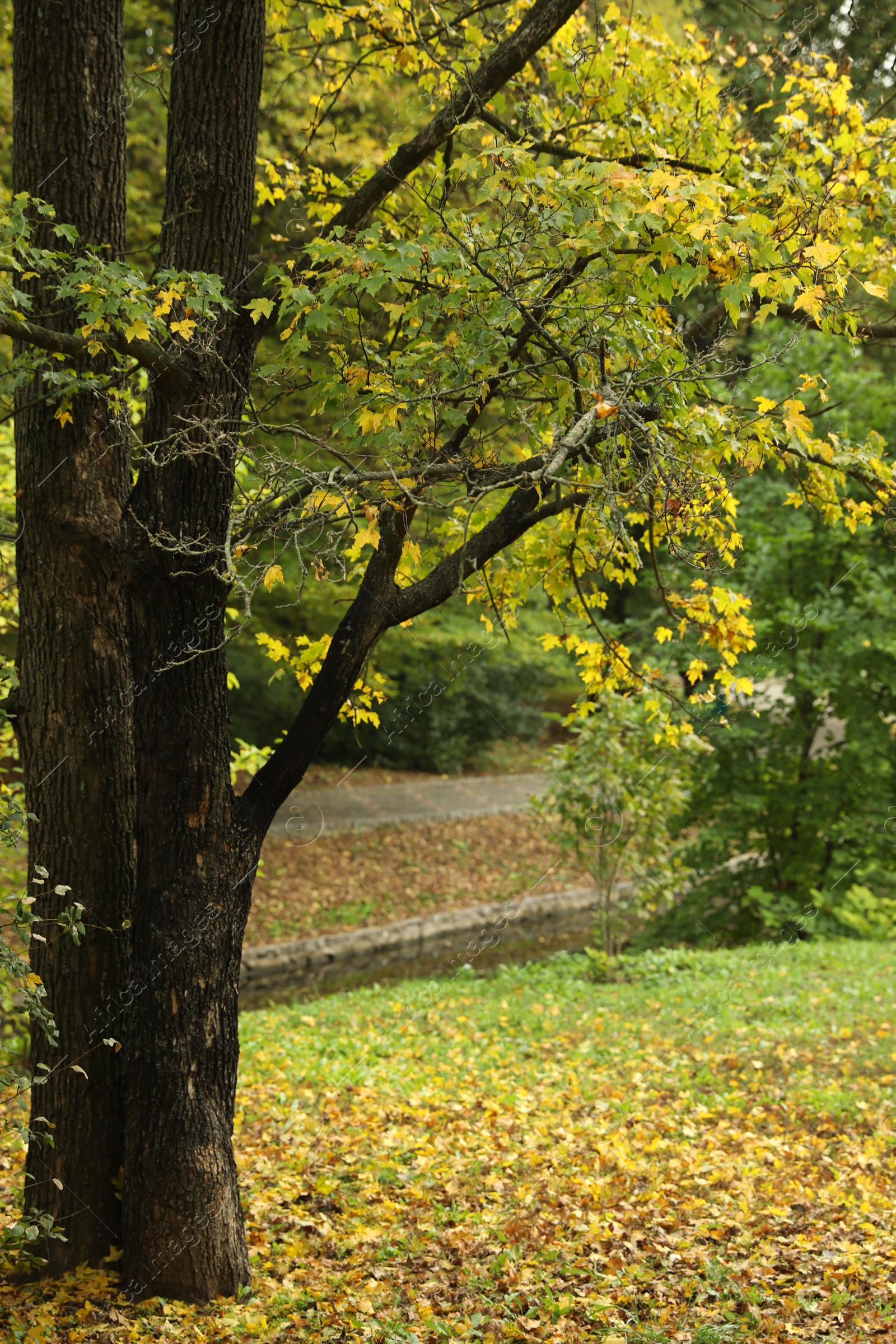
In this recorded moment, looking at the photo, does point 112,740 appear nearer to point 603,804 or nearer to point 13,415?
point 13,415

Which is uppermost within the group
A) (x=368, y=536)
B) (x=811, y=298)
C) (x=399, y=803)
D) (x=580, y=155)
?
(x=580, y=155)

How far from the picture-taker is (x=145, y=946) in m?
3.63

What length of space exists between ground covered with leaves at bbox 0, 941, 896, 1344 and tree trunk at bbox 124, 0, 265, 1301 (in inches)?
13.6

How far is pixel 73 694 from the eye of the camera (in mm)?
3725

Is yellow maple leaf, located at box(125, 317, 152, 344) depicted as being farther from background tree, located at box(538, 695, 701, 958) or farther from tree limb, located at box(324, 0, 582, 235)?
background tree, located at box(538, 695, 701, 958)

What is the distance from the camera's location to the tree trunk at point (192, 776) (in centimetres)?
361

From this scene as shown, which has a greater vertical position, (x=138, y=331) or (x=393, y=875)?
(x=138, y=331)

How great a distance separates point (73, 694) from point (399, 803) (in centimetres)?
1367

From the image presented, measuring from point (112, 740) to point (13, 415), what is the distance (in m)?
1.34

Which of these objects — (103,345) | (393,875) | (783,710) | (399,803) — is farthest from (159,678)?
(399,803)

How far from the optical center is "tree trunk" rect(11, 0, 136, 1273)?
3719mm

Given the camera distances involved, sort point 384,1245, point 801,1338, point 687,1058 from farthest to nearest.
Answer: point 687,1058 → point 384,1245 → point 801,1338

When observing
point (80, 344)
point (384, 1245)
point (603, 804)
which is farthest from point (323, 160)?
point (384, 1245)

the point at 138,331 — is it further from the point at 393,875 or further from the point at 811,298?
the point at 393,875
